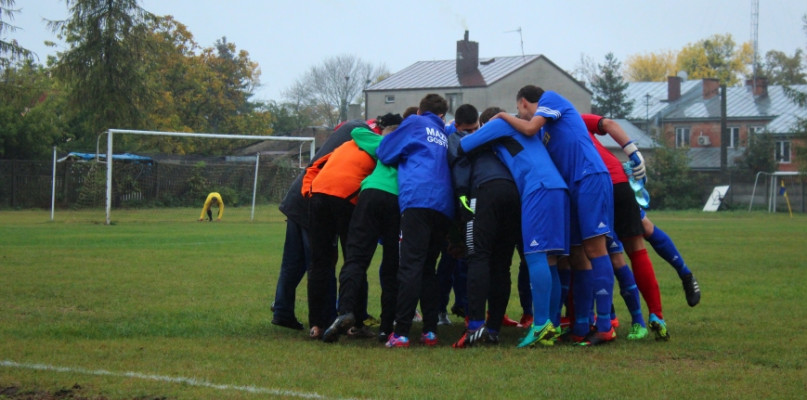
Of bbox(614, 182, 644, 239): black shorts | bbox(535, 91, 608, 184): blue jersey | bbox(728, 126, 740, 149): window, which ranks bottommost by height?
bbox(614, 182, 644, 239): black shorts

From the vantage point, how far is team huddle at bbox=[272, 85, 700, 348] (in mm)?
6691

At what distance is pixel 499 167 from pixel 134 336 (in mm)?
3035

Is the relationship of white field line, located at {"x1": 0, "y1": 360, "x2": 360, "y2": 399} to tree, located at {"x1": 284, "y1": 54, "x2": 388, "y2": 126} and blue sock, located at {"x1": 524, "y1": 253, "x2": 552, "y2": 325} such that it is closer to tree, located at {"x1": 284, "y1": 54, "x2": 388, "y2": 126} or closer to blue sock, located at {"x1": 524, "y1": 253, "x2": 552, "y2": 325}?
blue sock, located at {"x1": 524, "y1": 253, "x2": 552, "y2": 325}

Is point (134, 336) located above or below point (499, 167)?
below

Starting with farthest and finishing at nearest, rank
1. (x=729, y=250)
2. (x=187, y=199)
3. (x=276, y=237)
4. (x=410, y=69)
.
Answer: (x=410, y=69) → (x=187, y=199) → (x=276, y=237) → (x=729, y=250)

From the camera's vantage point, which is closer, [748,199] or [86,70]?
[86,70]

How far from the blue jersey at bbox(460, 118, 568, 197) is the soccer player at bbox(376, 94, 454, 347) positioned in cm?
32

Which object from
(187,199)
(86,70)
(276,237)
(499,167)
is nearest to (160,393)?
(499,167)

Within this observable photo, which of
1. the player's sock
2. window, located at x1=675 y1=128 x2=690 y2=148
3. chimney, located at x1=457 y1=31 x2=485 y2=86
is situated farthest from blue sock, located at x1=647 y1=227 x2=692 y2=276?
window, located at x1=675 y1=128 x2=690 y2=148

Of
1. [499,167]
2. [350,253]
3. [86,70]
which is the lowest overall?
[350,253]

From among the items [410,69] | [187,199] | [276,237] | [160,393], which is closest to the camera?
[160,393]

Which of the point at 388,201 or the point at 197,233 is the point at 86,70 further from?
the point at 388,201

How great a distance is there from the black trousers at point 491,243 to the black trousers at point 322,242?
107 centimetres

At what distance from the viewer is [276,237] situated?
21.3m
